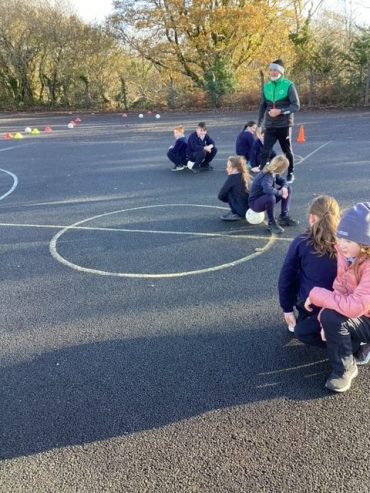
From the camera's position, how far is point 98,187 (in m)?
9.31

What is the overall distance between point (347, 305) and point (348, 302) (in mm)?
19

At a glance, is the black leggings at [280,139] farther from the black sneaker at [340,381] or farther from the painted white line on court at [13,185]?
the black sneaker at [340,381]

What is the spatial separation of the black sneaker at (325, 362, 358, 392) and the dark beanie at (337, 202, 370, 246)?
91cm

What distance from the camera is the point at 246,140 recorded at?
9859 mm

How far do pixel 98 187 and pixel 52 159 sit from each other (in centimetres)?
443

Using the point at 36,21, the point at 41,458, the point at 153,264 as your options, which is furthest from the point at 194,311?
the point at 36,21

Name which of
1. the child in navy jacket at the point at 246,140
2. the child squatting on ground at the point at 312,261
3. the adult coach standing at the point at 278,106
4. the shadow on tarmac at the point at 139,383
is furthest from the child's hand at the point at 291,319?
the child in navy jacket at the point at 246,140

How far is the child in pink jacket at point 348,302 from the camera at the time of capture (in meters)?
2.69

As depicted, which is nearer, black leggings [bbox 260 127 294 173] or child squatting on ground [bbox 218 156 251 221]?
child squatting on ground [bbox 218 156 251 221]

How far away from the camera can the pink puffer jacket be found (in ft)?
8.86

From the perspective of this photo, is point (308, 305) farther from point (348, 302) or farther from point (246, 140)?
point (246, 140)

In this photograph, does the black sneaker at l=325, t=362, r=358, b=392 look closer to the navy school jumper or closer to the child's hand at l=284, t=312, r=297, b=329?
the child's hand at l=284, t=312, r=297, b=329

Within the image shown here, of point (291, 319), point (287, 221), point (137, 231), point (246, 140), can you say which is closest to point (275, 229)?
point (287, 221)

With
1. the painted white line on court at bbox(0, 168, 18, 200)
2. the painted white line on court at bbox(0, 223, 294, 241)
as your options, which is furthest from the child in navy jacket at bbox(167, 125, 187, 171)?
the painted white line on court at bbox(0, 223, 294, 241)
